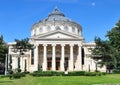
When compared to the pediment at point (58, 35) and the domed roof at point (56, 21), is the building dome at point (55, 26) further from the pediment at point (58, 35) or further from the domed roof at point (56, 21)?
the pediment at point (58, 35)

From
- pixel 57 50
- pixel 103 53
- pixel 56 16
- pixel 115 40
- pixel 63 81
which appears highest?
pixel 56 16

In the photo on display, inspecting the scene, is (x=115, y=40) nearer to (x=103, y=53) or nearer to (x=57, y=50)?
(x=103, y=53)

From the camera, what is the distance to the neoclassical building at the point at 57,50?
3580 inches

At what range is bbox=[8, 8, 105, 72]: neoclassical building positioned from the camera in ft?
298

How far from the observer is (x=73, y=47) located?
308 ft

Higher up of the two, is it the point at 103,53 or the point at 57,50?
the point at 57,50

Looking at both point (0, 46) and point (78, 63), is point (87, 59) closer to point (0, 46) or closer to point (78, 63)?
point (78, 63)

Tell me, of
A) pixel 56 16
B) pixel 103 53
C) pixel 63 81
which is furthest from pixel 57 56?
pixel 63 81

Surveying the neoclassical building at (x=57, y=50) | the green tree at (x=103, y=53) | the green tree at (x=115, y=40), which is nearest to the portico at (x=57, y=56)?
the neoclassical building at (x=57, y=50)

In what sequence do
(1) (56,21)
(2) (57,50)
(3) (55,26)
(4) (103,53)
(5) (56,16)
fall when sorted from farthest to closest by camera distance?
(5) (56,16) → (1) (56,21) → (3) (55,26) → (2) (57,50) → (4) (103,53)

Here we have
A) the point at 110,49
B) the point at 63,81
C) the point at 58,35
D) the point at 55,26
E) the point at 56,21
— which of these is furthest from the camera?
the point at 56,21

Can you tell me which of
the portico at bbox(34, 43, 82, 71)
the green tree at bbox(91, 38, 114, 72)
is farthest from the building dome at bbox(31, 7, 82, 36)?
the green tree at bbox(91, 38, 114, 72)

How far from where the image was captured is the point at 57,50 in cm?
9481

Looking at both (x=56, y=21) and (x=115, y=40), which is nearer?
(x=115, y=40)
